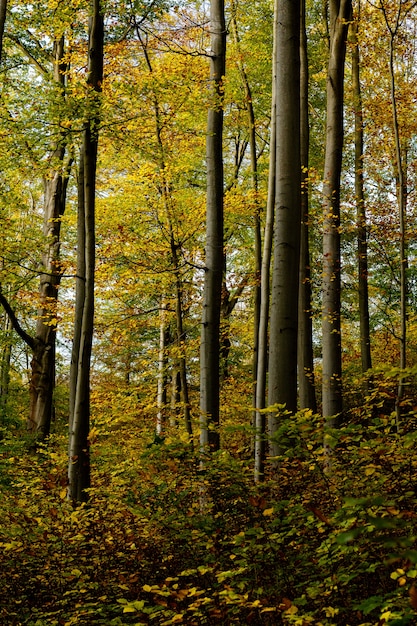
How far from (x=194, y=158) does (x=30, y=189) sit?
7.11 metres

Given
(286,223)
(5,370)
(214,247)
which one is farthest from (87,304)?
(5,370)

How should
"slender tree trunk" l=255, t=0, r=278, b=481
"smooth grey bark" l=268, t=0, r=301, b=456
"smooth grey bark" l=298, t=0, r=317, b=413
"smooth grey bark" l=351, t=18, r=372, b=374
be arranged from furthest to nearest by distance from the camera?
"smooth grey bark" l=351, t=18, r=372, b=374 < "smooth grey bark" l=298, t=0, r=317, b=413 < "slender tree trunk" l=255, t=0, r=278, b=481 < "smooth grey bark" l=268, t=0, r=301, b=456

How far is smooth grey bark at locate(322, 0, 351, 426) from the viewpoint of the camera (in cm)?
888

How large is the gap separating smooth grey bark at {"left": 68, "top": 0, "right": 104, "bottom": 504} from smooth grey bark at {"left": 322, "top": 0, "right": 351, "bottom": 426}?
3728 millimetres

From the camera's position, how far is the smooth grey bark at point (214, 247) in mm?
7828

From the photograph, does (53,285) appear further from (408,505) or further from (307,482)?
(408,505)

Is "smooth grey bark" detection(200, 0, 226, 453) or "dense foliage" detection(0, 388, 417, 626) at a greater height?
"smooth grey bark" detection(200, 0, 226, 453)

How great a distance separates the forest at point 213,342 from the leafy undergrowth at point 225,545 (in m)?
0.03

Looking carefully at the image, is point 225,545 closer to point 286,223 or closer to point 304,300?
point 286,223

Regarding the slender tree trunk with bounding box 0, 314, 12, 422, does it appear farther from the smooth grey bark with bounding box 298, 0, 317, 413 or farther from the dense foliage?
the dense foliage

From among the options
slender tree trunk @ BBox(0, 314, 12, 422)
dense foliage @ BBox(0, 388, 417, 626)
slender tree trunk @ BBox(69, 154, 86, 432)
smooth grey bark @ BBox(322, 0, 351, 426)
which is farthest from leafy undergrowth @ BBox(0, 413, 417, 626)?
slender tree trunk @ BBox(0, 314, 12, 422)

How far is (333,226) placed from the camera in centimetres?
931

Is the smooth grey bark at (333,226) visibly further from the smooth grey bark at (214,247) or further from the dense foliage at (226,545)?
the dense foliage at (226,545)

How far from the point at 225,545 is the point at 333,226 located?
6.24 metres
